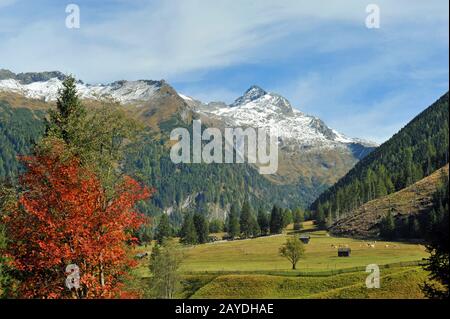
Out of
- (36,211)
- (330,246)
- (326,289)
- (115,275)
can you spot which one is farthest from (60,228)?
(330,246)

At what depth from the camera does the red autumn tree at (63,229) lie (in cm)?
3322

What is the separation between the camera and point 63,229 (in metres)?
33.3

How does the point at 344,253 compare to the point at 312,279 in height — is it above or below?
above

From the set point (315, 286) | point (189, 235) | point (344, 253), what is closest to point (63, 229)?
point (315, 286)

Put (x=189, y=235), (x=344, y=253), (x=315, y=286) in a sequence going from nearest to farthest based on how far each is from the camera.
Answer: (x=315, y=286) → (x=344, y=253) → (x=189, y=235)

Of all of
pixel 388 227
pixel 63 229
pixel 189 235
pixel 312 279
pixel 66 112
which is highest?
pixel 66 112

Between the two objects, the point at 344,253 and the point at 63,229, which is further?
the point at 344,253

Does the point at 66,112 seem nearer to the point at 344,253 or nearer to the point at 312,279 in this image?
the point at 312,279

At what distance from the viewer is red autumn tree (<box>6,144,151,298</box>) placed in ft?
109

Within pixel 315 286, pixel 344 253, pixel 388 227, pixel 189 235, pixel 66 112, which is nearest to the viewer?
pixel 66 112

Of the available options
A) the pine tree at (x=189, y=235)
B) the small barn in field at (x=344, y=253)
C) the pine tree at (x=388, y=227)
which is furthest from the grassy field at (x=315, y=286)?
the pine tree at (x=388, y=227)

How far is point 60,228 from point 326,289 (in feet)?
196
